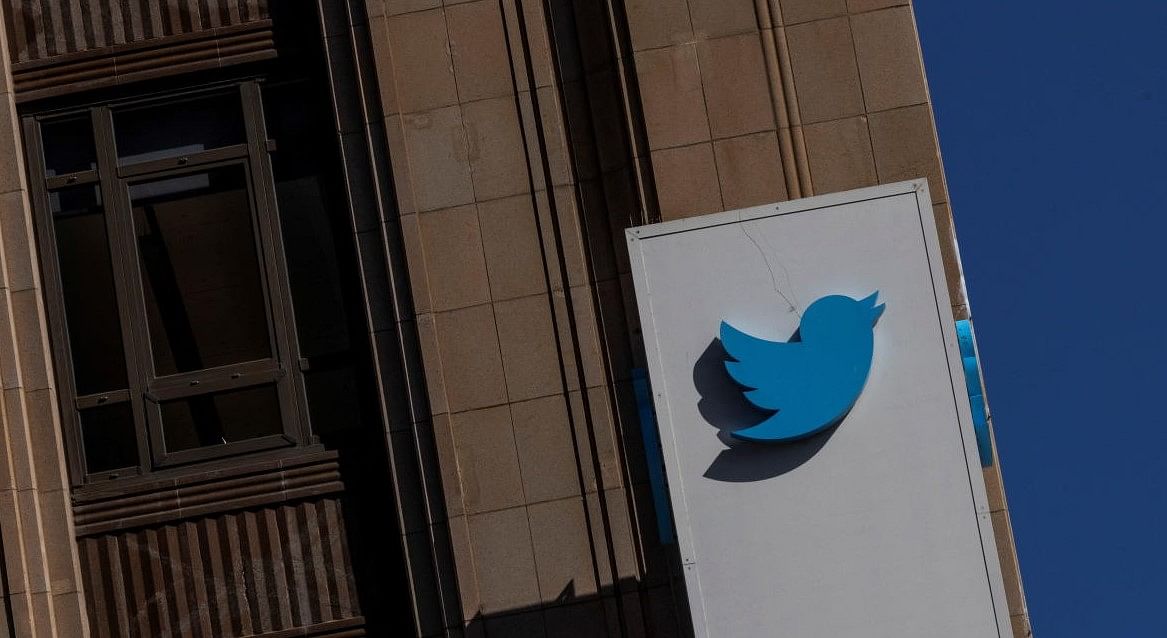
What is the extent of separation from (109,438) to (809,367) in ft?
18.9

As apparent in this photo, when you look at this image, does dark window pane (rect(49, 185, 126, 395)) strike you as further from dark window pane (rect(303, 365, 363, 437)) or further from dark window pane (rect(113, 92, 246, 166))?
dark window pane (rect(303, 365, 363, 437))

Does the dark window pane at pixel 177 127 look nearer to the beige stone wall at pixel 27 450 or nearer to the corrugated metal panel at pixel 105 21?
the corrugated metal panel at pixel 105 21

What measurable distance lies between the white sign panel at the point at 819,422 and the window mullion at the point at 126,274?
4.56 meters

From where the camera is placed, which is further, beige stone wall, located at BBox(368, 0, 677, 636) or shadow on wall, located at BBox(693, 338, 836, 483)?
beige stone wall, located at BBox(368, 0, 677, 636)

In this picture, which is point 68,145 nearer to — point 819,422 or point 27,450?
point 27,450

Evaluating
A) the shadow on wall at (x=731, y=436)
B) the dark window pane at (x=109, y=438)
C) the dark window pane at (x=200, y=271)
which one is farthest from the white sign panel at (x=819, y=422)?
the dark window pane at (x=109, y=438)

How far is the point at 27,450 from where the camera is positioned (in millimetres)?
11508

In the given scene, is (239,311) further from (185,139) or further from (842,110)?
(842,110)

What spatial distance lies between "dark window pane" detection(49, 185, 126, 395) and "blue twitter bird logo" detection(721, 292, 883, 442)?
5.38 m

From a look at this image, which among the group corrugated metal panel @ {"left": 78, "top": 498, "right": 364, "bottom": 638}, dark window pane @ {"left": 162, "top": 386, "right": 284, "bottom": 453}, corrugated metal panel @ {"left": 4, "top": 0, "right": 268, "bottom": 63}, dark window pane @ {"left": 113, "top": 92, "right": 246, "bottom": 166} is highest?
corrugated metal panel @ {"left": 4, "top": 0, "right": 268, "bottom": 63}

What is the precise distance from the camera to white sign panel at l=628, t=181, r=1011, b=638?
9266 mm

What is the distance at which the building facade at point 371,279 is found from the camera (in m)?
11.1

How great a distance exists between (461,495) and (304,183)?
2.97 metres

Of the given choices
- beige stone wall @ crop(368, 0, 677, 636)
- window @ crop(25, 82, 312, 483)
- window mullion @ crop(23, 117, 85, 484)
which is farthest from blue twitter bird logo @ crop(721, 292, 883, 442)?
window mullion @ crop(23, 117, 85, 484)
